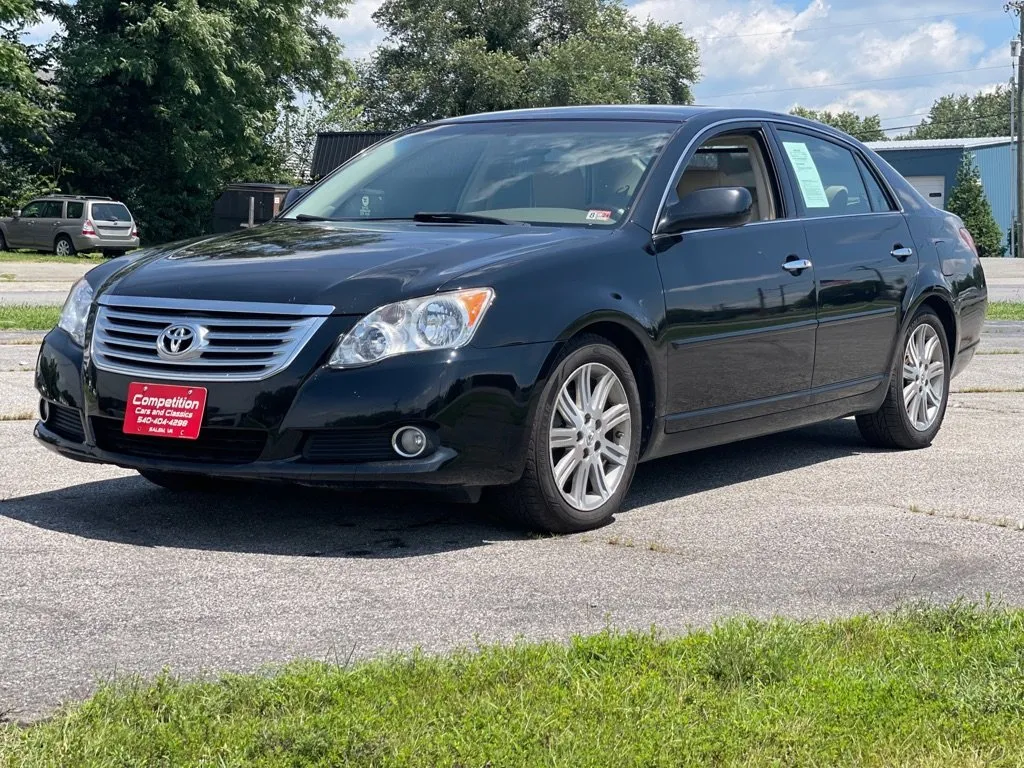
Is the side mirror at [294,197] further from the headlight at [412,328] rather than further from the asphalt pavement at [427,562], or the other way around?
the headlight at [412,328]

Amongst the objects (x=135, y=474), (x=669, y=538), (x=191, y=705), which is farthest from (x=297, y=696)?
(x=135, y=474)

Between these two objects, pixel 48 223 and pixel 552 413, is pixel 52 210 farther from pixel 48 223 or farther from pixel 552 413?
pixel 552 413

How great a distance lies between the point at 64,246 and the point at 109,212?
4.68 feet

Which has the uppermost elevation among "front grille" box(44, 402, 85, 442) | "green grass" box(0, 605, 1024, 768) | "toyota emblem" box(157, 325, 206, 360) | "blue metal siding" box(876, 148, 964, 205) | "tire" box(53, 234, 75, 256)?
"blue metal siding" box(876, 148, 964, 205)

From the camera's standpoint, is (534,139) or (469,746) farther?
(534,139)

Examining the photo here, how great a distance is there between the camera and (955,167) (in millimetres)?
74375

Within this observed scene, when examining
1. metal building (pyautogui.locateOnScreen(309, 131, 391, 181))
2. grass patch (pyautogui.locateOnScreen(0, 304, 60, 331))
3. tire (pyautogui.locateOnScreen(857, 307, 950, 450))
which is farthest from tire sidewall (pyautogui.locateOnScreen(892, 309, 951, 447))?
metal building (pyautogui.locateOnScreen(309, 131, 391, 181))

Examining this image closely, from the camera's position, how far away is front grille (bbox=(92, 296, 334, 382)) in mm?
5195

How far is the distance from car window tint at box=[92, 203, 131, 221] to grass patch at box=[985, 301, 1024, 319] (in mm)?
24923

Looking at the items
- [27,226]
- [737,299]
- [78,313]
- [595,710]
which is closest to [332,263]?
[78,313]

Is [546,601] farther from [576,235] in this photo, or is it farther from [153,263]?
[153,263]

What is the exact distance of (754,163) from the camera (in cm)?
705

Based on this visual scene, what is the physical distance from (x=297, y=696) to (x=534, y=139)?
3838 millimetres

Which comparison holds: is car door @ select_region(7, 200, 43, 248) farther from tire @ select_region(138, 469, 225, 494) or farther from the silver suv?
tire @ select_region(138, 469, 225, 494)
